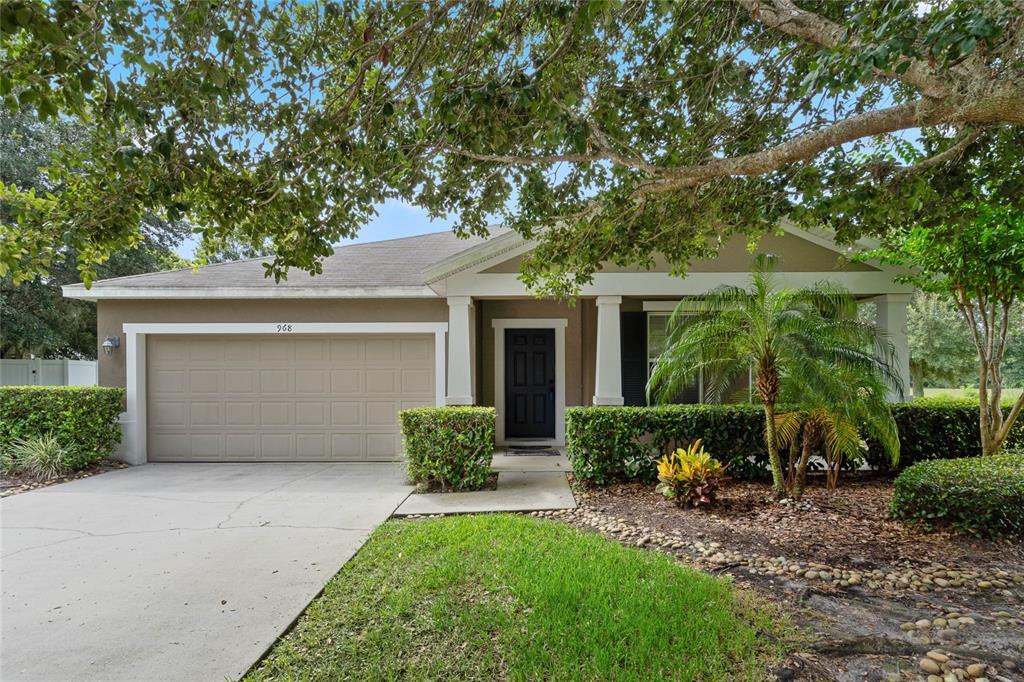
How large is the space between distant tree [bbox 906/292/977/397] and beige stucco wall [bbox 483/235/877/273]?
16.0 metres

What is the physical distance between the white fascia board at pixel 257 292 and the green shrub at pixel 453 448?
2.49 metres

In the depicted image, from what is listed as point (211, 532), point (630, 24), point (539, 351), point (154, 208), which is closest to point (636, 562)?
point (211, 532)

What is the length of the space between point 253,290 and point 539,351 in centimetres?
495

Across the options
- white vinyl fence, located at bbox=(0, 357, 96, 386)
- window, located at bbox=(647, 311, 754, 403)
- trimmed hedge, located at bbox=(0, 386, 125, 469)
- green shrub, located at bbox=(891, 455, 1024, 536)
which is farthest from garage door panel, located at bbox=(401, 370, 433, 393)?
white vinyl fence, located at bbox=(0, 357, 96, 386)

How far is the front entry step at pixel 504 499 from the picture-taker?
5703 millimetres

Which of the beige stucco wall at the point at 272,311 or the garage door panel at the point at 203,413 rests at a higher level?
the beige stucco wall at the point at 272,311

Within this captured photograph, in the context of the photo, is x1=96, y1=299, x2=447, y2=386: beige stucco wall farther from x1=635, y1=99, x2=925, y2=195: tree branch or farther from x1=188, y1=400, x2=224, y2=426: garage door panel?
x1=635, y1=99, x2=925, y2=195: tree branch

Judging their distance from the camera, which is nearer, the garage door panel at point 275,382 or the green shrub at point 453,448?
the green shrub at point 453,448

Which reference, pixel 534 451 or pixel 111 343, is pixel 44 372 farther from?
pixel 534 451

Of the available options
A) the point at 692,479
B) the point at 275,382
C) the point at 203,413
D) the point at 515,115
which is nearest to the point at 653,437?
the point at 692,479

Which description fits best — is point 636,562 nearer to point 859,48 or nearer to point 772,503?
point 772,503

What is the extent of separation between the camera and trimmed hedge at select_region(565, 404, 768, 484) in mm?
6461

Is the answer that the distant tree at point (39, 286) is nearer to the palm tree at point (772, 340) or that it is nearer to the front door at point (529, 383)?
the front door at point (529, 383)

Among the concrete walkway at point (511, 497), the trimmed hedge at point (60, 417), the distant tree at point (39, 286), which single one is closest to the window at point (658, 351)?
the concrete walkway at point (511, 497)
